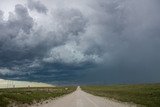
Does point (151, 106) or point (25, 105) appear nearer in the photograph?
point (151, 106)

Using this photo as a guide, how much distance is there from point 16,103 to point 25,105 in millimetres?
1498

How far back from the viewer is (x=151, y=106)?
4581 cm

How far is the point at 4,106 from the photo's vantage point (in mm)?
46750

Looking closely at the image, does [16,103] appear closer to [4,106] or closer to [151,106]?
[4,106]

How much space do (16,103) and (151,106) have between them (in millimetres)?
21837

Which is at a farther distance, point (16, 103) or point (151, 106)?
→ point (16, 103)

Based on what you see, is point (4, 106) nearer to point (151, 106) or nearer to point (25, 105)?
point (25, 105)

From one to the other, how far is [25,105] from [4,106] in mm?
7357

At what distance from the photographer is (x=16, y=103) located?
53.7 meters

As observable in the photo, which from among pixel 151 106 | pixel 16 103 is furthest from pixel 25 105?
pixel 151 106

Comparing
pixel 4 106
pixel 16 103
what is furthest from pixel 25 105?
pixel 4 106

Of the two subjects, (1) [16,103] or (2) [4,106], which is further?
(1) [16,103]

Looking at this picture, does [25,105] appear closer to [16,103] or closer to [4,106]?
[16,103]

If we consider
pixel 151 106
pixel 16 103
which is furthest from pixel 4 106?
pixel 151 106
